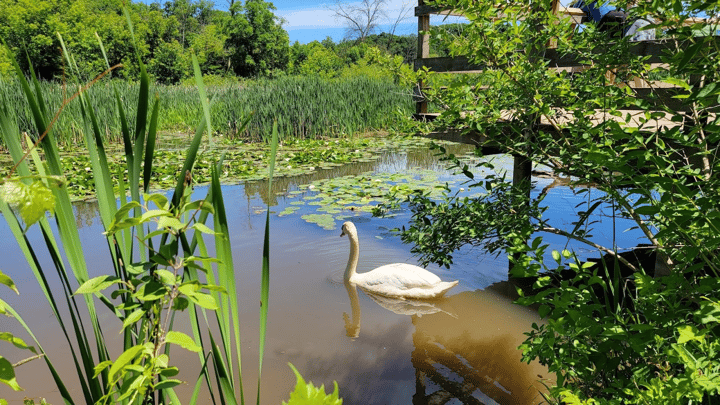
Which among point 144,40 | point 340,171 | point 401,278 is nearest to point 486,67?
point 401,278

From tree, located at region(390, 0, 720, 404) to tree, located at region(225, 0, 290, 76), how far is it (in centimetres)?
3315

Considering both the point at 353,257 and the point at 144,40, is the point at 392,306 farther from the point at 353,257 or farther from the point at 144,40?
the point at 144,40

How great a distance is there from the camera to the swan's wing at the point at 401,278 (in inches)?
150

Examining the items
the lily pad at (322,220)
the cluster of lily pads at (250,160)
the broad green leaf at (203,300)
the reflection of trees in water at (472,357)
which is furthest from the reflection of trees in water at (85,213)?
the broad green leaf at (203,300)

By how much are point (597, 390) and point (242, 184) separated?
637cm

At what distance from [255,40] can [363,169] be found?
92.5 ft

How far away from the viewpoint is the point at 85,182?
6.62 meters

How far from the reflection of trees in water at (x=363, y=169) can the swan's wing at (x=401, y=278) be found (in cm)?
264

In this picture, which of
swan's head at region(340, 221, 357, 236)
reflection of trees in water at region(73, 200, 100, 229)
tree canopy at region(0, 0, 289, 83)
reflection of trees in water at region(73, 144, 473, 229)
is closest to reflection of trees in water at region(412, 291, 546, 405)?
swan's head at region(340, 221, 357, 236)

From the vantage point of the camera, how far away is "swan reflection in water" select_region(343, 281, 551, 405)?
272 centimetres

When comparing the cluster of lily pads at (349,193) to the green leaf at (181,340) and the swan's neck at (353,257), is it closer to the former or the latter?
the swan's neck at (353,257)

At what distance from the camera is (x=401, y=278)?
3818 mm

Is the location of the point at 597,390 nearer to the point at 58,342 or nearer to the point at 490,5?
the point at 490,5

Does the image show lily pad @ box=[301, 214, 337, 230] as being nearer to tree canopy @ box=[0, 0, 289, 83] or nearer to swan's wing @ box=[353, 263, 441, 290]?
swan's wing @ box=[353, 263, 441, 290]
